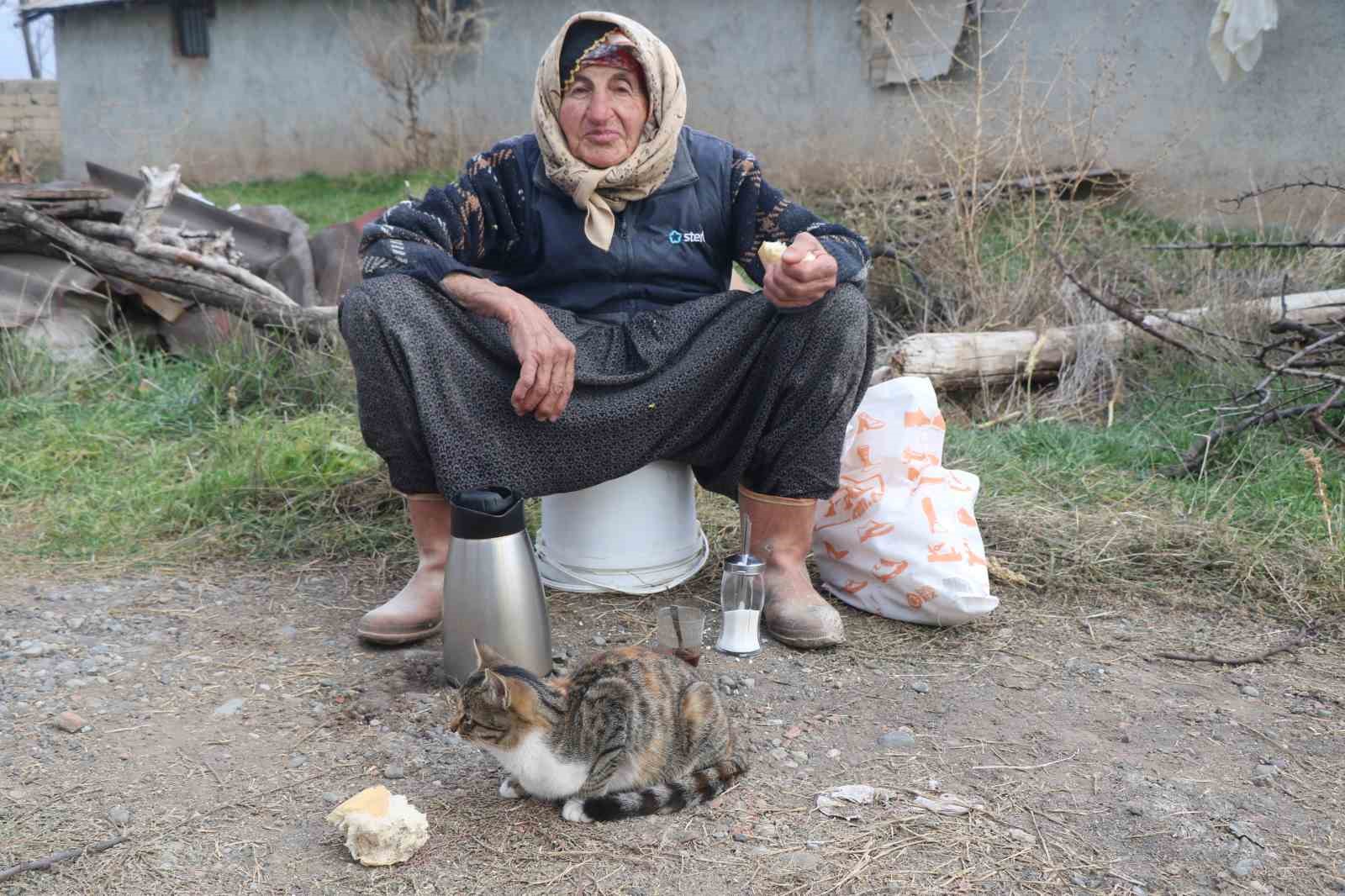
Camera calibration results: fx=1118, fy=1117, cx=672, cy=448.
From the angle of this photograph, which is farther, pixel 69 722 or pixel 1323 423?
pixel 1323 423

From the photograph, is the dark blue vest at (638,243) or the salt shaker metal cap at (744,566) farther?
the dark blue vest at (638,243)

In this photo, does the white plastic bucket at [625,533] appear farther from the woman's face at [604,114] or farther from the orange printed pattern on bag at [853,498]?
the woman's face at [604,114]

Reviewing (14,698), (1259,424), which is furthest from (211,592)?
(1259,424)

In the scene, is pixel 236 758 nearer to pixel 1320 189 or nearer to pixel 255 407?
pixel 255 407

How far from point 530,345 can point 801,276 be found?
0.68 meters

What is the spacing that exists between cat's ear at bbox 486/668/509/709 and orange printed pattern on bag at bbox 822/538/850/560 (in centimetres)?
140

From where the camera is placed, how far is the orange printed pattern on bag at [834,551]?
125 inches

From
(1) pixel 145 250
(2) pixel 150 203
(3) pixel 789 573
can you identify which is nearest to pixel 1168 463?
(3) pixel 789 573

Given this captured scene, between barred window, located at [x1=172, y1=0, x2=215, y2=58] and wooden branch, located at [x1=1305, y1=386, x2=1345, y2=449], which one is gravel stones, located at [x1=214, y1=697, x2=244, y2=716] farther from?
barred window, located at [x1=172, y1=0, x2=215, y2=58]

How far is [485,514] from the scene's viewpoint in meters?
2.50

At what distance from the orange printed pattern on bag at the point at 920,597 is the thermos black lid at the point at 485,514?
1.09m

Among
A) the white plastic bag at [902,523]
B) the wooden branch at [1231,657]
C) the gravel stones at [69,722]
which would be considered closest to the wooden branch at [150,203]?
the gravel stones at [69,722]

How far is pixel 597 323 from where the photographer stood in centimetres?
302

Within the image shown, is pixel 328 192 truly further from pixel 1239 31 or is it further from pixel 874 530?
pixel 874 530
